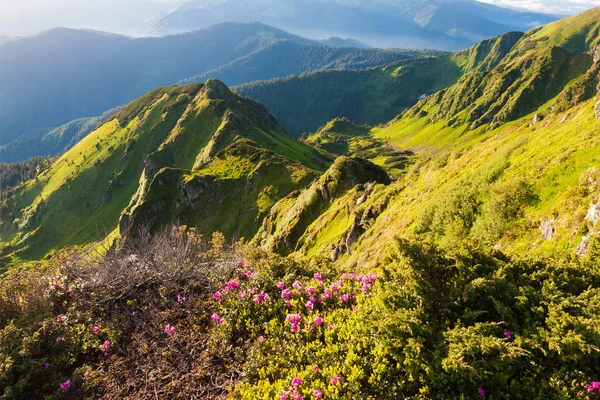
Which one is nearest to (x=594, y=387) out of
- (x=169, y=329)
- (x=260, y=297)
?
(x=260, y=297)

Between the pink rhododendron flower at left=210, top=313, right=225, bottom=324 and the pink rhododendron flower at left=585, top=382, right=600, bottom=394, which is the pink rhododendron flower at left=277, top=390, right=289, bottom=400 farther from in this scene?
the pink rhododendron flower at left=585, top=382, right=600, bottom=394

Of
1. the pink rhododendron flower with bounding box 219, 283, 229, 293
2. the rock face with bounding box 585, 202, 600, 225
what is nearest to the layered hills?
the rock face with bounding box 585, 202, 600, 225

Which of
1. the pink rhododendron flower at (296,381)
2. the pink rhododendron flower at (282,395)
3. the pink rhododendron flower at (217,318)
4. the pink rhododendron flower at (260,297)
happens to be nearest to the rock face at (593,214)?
the pink rhododendron flower at (260,297)

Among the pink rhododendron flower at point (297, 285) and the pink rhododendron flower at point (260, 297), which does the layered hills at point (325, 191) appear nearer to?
the pink rhododendron flower at point (297, 285)

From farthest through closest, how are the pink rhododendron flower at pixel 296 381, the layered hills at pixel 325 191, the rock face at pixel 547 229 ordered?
the layered hills at pixel 325 191 → the rock face at pixel 547 229 → the pink rhododendron flower at pixel 296 381

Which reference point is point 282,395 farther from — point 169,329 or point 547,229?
point 547,229

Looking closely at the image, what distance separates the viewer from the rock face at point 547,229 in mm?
16784

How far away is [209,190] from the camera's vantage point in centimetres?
10206

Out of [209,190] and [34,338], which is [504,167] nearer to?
[34,338]

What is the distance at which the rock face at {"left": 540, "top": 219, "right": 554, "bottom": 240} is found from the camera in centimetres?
1678

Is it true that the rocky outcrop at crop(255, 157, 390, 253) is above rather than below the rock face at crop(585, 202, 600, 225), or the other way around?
→ below

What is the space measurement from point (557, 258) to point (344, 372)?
7.35 meters

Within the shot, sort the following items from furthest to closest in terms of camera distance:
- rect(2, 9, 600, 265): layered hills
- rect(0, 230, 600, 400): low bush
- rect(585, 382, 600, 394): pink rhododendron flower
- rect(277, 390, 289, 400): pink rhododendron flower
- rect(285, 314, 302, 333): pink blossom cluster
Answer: rect(2, 9, 600, 265): layered hills < rect(285, 314, 302, 333): pink blossom cluster < rect(277, 390, 289, 400): pink rhododendron flower < rect(0, 230, 600, 400): low bush < rect(585, 382, 600, 394): pink rhododendron flower

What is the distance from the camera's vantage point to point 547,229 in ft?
56.7
